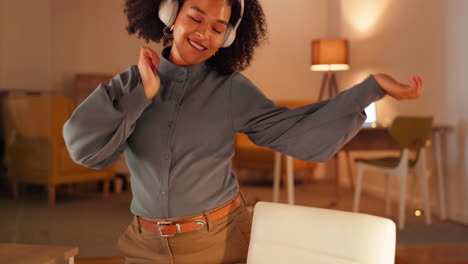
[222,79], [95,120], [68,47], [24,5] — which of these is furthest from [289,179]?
[95,120]

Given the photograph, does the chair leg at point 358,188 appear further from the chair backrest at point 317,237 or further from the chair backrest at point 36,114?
the chair backrest at point 317,237

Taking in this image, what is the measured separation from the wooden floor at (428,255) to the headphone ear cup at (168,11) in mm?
1986

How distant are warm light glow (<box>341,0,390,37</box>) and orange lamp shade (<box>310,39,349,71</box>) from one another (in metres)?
0.21

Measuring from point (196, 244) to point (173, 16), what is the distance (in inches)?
18.0

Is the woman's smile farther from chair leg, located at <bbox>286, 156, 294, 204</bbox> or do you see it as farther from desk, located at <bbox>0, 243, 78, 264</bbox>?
chair leg, located at <bbox>286, 156, 294, 204</bbox>

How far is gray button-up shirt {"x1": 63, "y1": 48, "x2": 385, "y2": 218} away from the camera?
1.07 metres

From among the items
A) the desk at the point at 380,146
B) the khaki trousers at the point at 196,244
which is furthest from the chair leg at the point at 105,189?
the khaki trousers at the point at 196,244

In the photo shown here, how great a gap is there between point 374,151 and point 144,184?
9.83 ft

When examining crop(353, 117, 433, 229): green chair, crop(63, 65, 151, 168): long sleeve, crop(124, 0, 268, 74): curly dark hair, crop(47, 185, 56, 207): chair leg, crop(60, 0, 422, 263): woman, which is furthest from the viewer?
crop(353, 117, 433, 229): green chair

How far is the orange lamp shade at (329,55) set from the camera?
3.63 meters

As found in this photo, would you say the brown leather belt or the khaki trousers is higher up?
the brown leather belt

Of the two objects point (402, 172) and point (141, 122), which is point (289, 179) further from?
point (141, 122)

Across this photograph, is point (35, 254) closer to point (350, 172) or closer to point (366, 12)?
point (350, 172)

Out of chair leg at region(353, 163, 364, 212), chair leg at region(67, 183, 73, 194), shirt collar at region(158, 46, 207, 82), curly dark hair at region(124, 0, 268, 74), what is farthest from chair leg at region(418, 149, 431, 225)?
shirt collar at region(158, 46, 207, 82)
